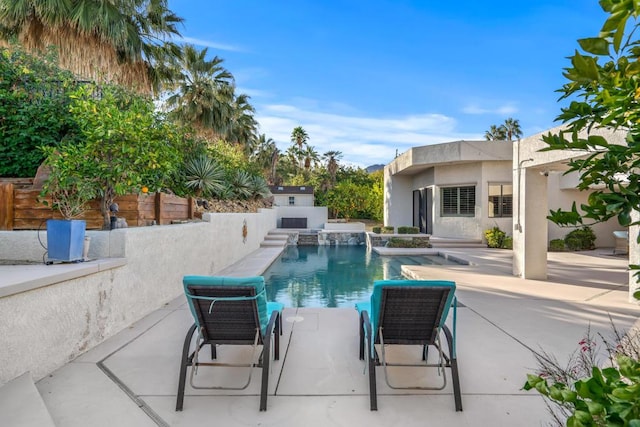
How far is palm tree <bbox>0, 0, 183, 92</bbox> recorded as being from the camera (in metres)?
9.07

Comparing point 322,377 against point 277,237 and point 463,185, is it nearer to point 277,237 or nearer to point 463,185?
point 277,237

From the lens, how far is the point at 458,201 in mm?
16531

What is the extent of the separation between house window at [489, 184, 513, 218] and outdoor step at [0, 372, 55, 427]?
1615 cm

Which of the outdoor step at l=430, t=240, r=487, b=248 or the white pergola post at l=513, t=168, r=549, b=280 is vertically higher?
the white pergola post at l=513, t=168, r=549, b=280

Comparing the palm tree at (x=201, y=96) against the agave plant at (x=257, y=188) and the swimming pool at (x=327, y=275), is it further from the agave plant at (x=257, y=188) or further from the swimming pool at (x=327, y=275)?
the swimming pool at (x=327, y=275)

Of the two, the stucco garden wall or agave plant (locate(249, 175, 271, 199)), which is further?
agave plant (locate(249, 175, 271, 199))

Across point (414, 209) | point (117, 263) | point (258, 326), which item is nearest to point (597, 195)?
point (258, 326)

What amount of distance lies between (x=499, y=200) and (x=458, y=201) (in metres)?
1.75

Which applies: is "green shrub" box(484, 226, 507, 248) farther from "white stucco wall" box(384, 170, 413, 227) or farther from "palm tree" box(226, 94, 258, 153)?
"palm tree" box(226, 94, 258, 153)

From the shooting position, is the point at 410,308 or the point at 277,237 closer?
the point at 410,308

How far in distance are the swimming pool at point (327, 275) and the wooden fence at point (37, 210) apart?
3.05m

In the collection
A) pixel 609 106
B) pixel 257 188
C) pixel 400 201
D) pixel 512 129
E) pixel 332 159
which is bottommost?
pixel 609 106

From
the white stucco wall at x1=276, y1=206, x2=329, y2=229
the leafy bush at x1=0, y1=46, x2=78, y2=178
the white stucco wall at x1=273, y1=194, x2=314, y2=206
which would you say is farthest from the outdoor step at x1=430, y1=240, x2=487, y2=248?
the white stucco wall at x1=273, y1=194, x2=314, y2=206

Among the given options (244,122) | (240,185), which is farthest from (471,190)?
(244,122)
